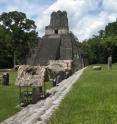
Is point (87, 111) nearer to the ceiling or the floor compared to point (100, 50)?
nearer to the floor

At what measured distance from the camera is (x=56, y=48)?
355 ft

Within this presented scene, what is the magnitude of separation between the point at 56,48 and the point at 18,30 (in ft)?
32.0

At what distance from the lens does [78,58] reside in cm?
10094

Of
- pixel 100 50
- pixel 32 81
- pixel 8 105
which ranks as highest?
pixel 100 50

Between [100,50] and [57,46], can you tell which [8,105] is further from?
[57,46]

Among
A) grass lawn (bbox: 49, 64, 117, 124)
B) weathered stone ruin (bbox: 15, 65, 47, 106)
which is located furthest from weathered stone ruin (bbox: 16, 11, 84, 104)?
grass lawn (bbox: 49, 64, 117, 124)

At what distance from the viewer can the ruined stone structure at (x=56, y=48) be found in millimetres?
104062

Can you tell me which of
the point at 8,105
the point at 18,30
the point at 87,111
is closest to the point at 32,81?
the point at 8,105

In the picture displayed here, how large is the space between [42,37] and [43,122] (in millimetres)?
98223

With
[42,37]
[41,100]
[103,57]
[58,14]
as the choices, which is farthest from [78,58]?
[41,100]

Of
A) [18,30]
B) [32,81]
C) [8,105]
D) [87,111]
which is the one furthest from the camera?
[18,30]

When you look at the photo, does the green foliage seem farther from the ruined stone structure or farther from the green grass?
the green grass

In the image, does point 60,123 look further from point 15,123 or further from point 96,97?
point 96,97

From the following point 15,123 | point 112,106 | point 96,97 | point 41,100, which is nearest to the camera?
point 15,123
